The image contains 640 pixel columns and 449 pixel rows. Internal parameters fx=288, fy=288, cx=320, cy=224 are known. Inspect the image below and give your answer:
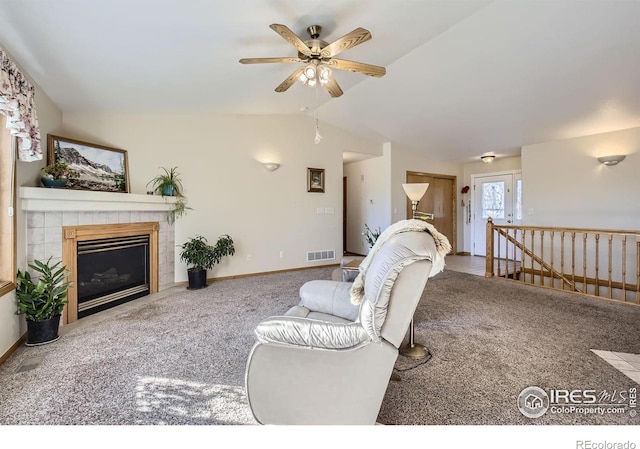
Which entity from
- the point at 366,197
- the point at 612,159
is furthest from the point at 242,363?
the point at 612,159

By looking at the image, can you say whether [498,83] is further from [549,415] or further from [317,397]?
[317,397]

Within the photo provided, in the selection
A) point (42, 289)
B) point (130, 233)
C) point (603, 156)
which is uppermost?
point (603, 156)

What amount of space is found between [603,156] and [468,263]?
2682 mm

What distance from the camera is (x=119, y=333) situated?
2.59m

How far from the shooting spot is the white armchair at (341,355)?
1238mm

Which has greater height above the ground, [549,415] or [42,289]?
[42,289]

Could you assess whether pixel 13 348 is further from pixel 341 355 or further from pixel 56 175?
pixel 341 355

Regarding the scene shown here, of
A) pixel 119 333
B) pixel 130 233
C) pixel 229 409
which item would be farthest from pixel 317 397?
pixel 130 233

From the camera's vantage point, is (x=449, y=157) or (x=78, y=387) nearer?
(x=78, y=387)

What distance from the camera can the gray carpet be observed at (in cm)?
156

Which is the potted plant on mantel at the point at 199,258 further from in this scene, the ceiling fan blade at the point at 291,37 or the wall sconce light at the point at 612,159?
the wall sconce light at the point at 612,159

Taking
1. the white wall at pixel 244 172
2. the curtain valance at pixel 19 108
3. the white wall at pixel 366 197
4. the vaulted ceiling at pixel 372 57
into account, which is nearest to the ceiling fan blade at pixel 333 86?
the vaulted ceiling at pixel 372 57

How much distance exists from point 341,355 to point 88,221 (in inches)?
129

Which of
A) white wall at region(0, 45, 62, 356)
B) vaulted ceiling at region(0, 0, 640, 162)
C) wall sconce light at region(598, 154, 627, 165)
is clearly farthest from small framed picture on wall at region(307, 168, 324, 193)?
wall sconce light at region(598, 154, 627, 165)
